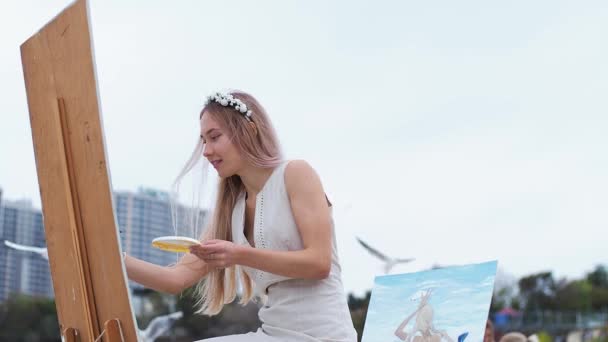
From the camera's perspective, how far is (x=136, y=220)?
5081 cm

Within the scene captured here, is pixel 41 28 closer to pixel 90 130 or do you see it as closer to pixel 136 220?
pixel 90 130

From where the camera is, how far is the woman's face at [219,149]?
2.77 metres

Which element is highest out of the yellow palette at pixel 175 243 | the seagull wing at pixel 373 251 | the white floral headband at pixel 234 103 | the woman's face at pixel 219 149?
the white floral headband at pixel 234 103

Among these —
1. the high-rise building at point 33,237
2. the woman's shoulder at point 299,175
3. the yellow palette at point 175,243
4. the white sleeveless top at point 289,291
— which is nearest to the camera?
the yellow palette at point 175,243

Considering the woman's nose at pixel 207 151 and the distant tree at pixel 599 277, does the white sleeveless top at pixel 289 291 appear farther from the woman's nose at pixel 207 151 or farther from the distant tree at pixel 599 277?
the distant tree at pixel 599 277

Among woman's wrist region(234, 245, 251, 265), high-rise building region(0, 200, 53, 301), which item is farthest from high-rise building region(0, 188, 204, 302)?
woman's wrist region(234, 245, 251, 265)

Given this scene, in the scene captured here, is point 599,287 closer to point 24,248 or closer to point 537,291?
point 537,291

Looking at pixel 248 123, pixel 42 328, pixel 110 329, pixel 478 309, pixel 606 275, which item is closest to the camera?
pixel 110 329

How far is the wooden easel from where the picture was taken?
2.36 meters

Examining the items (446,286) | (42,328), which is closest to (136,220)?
(42,328)

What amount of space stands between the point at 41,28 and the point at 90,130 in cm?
42

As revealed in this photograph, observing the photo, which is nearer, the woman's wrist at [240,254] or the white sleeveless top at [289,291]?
the woman's wrist at [240,254]

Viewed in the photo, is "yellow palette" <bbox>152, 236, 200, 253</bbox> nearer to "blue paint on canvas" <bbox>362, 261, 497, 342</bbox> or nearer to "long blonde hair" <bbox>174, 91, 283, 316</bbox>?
"long blonde hair" <bbox>174, 91, 283, 316</bbox>

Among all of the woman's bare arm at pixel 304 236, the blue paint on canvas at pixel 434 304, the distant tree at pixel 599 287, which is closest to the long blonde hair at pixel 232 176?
the woman's bare arm at pixel 304 236
